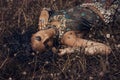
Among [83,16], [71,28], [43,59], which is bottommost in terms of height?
[43,59]

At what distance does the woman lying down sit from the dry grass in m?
0.08

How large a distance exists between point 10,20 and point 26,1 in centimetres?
43

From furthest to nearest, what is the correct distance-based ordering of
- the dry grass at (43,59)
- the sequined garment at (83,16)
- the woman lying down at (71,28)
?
→ 1. the sequined garment at (83,16)
2. the woman lying down at (71,28)
3. the dry grass at (43,59)

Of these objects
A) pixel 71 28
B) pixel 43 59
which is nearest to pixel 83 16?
pixel 71 28

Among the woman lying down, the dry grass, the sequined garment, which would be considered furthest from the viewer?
the sequined garment

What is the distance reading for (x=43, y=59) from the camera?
354 centimetres

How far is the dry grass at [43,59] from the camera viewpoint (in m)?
3.23

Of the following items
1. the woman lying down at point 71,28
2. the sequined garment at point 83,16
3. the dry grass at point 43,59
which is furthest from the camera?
the sequined garment at point 83,16

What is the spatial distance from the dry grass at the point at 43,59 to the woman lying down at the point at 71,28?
8cm

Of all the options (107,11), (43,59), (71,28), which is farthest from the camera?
(107,11)

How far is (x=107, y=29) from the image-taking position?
3.97m

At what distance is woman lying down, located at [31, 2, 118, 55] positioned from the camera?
3.58m

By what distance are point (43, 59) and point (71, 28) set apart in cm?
57

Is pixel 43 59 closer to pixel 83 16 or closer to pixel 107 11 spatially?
pixel 83 16
